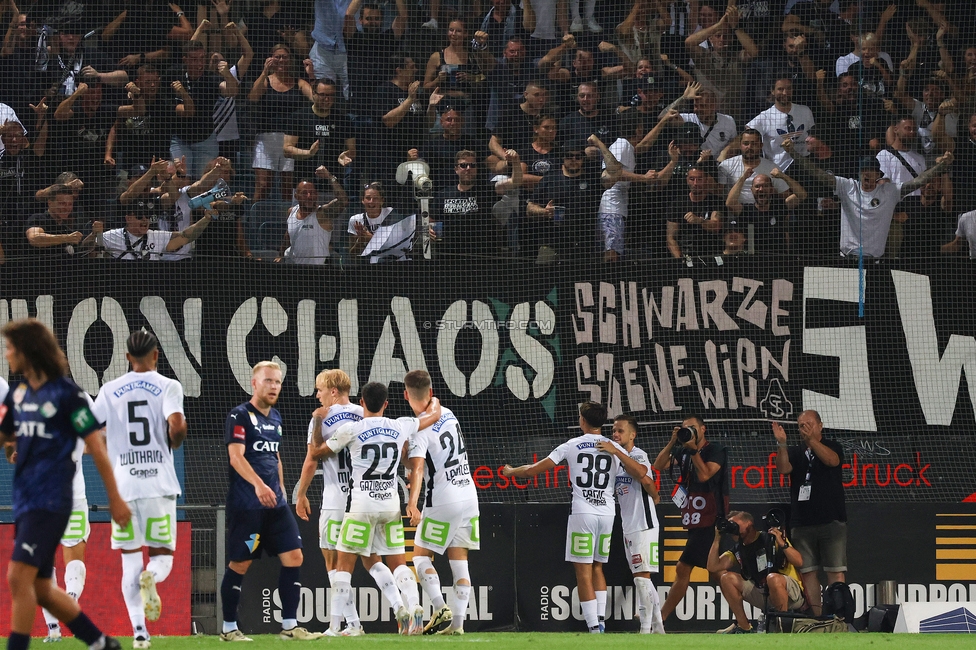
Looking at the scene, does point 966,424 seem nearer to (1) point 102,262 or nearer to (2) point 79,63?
(1) point 102,262

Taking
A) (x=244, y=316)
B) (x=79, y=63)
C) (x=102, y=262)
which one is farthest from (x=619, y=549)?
(x=79, y=63)

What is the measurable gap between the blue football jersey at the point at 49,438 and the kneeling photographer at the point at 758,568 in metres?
7.27

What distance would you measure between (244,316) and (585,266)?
11.6 ft

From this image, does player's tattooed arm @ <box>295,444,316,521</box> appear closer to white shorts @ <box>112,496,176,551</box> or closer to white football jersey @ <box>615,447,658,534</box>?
white shorts @ <box>112,496,176,551</box>

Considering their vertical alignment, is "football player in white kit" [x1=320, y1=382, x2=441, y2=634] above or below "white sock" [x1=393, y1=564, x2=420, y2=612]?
above

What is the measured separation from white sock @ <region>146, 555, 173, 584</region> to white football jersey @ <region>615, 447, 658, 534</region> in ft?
16.7

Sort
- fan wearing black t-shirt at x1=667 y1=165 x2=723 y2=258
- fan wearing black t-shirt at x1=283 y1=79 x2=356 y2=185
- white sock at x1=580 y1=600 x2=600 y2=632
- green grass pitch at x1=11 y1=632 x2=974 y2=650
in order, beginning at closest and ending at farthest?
green grass pitch at x1=11 y1=632 x2=974 y2=650 < white sock at x1=580 y1=600 x2=600 y2=632 < fan wearing black t-shirt at x1=667 y1=165 x2=723 y2=258 < fan wearing black t-shirt at x1=283 y1=79 x2=356 y2=185

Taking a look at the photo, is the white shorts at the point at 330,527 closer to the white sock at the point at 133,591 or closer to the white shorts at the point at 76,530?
the white shorts at the point at 76,530

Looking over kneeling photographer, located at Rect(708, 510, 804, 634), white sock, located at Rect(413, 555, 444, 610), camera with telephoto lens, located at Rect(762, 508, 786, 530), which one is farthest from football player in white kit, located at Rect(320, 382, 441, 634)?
camera with telephoto lens, located at Rect(762, 508, 786, 530)

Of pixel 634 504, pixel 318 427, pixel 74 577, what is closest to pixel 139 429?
pixel 74 577

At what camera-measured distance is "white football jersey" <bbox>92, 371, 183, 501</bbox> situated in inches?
336

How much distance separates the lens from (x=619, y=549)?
12.8 meters

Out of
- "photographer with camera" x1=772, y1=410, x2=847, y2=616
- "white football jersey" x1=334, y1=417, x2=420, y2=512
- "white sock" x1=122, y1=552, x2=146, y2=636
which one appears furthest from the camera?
"photographer with camera" x1=772, y1=410, x2=847, y2=616

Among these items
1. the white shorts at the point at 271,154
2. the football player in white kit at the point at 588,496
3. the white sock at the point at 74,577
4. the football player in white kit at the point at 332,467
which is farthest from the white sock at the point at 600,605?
the white shorts at the point at 271,154
